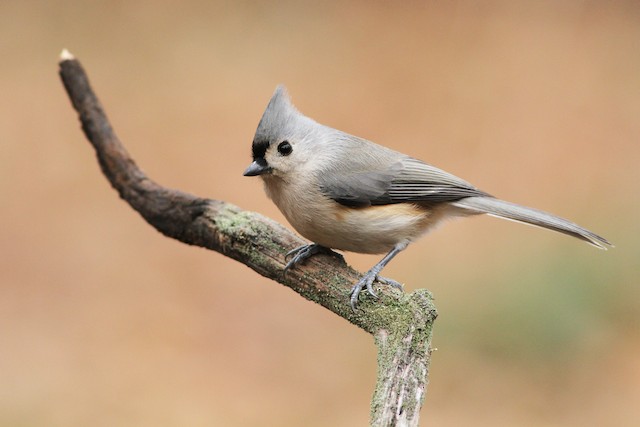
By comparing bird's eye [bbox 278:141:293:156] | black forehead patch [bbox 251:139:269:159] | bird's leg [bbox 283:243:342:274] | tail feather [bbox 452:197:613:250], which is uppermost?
tail feather [bbox 452:197:613:250]

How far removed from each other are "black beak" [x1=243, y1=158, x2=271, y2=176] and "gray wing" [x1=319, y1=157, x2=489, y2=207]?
0.25 meters

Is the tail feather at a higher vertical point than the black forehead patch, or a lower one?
higher

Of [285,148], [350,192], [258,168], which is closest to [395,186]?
[350,192]

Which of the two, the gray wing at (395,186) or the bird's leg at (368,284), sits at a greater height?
the gray wing at (395,186)

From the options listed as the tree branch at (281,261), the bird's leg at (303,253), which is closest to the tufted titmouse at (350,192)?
the bird's leg at (303,253)

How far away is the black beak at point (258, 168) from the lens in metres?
3.38

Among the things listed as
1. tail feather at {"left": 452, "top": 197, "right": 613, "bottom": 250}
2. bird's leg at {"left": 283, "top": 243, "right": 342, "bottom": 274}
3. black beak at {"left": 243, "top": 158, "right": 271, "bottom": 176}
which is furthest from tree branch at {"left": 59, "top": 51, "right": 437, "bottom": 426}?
tail feather at {"left": 452, "top": 197, "right": 613, "bottom": 250}

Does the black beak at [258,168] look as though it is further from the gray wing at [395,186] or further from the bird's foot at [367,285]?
the bird's foot at [367,285]

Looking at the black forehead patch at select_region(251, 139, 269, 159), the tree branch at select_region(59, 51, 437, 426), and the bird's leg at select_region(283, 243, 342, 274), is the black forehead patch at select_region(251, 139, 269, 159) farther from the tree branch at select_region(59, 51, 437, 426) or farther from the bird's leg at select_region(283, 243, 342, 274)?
the bird's leg at select_region(283, 243, 342, 274)

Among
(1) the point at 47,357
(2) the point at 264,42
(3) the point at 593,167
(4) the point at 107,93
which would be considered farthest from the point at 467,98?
(1) the point at 47,357

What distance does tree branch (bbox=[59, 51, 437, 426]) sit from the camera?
266 centimetres

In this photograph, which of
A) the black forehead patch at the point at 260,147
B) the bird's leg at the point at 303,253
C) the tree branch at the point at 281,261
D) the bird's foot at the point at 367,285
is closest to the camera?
the tree branch at the point at 281,261

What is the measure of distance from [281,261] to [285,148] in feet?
1.66

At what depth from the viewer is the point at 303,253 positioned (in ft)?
11.0
